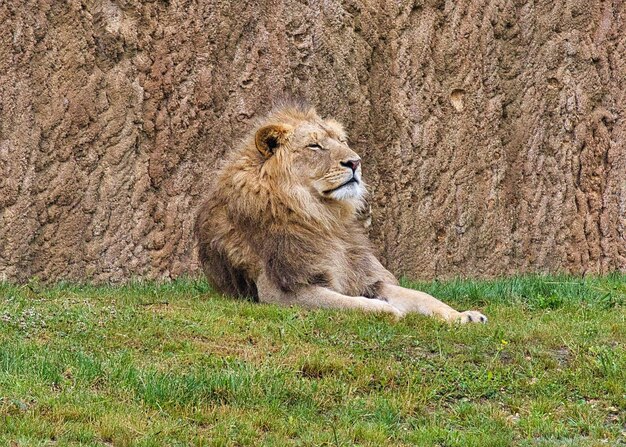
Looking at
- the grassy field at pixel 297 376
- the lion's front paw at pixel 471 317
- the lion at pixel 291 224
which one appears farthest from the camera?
the lion at pixel 291 224

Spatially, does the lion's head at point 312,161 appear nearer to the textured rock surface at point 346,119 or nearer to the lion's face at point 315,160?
the lion's face at point 315,160

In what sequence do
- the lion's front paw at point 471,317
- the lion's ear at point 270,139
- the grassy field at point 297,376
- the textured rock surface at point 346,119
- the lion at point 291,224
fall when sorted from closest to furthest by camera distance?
the grassy field at point 297,376 → the lion's front paw at point 471,317 → the lion at point 291,224 → the lion's ear at point 270,139 → the textured rock surface at point 346,119

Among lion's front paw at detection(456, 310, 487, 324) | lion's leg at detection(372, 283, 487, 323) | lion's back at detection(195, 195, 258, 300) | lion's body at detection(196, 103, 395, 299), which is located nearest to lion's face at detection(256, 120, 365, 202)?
lion's body at detection(196, 103, 395, 299)

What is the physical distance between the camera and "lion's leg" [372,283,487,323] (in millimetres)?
8938

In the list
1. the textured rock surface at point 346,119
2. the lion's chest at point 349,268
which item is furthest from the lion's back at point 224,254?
the textured rock surface at point 346,119

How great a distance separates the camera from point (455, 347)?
8078 mm

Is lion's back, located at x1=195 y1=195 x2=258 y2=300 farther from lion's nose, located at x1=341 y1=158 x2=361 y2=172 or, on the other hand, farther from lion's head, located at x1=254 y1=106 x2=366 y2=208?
lion's nose, located at x1=341 y1=158 x2=361 y2=172

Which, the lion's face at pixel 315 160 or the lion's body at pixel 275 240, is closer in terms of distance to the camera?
the lion's body at pixel 275 240

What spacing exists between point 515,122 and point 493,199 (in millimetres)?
907

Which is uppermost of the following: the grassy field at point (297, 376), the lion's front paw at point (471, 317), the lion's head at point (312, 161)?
the lion's head at point (312, 161)

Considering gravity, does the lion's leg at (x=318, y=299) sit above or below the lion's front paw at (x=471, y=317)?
below

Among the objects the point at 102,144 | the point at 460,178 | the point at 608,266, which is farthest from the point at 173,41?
the point at 608,266

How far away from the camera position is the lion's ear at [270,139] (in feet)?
32.8

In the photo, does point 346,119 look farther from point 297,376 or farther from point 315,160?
point 297,376
